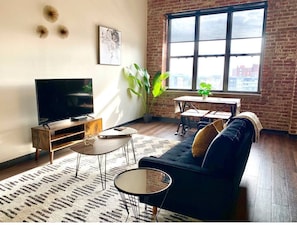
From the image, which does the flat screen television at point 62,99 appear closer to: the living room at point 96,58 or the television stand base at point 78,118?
the television stand base at point 78,118

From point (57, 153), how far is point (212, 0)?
4698 millimetres

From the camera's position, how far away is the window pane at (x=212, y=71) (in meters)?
5.71

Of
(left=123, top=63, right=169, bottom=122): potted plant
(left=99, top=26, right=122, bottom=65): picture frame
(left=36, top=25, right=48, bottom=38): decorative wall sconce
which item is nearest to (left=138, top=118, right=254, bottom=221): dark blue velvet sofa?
(left=36, top=25, right=48, bottom=38): decorative wall sconce

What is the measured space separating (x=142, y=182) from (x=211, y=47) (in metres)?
4.73

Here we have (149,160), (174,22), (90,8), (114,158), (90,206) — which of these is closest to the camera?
(149,160)

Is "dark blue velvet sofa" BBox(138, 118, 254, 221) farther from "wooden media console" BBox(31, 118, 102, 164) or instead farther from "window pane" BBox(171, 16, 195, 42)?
"window pane" BBox(171, 16, 195, 42)

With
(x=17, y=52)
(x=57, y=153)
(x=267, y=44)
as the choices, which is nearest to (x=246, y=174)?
(x=57, y=153)

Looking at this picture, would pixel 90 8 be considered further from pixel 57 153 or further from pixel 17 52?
pixel 57 153

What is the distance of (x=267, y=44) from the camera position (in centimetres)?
499

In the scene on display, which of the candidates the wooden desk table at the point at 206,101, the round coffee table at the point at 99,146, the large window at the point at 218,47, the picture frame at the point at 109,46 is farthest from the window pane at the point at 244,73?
the round coffee table at the point at 99,146

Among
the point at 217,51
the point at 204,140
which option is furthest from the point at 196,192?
the point at 217,51

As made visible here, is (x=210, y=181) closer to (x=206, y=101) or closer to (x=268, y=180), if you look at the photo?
(x=268, y=180)

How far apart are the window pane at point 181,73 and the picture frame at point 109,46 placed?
168 centimetres

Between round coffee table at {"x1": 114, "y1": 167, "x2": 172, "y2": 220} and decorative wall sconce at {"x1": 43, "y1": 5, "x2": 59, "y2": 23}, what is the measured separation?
2.87 meters
